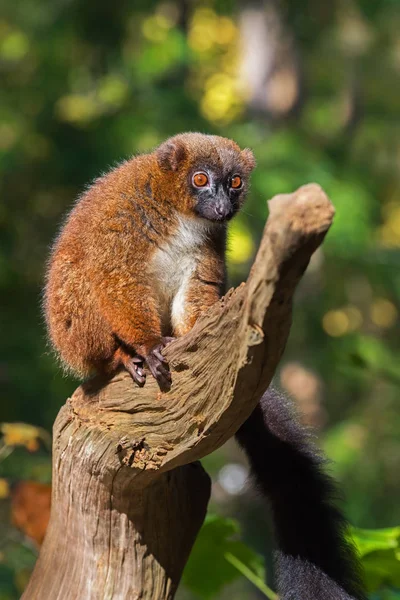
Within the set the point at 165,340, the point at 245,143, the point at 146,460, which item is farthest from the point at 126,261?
the point at 245,143

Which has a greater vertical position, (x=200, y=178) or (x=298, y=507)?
(x=200, y=178)

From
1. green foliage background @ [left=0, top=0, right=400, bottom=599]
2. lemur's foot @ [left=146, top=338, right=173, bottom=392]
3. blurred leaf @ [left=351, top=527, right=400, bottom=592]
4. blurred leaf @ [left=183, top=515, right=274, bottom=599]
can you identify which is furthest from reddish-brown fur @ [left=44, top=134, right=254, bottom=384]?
green foliage background @ [left=0, top=0, right=400, bottom=599]

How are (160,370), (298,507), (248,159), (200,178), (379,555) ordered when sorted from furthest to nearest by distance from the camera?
(248,159)
(200,178)
(379,555)
(298,507)
(160,370)

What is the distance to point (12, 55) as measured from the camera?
12297 millimetres

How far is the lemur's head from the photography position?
4.43m

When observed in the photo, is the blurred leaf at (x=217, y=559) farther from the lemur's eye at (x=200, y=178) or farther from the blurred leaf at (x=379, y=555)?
the lemur's eye at (x=200, y=178)

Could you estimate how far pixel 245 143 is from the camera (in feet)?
→ 33.7

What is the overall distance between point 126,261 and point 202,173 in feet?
2.30

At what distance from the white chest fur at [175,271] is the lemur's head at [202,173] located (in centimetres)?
17

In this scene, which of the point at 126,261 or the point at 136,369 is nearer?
the point at 136,369

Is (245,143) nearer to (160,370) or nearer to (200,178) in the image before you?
(200,178)

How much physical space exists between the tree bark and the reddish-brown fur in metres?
0.21

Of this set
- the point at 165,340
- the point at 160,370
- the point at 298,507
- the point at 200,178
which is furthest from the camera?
the point at 200,178

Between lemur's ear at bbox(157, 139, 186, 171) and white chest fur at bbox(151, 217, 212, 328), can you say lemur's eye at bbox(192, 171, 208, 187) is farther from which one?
white chest fur at bbox(151, 217, 212, 328)
